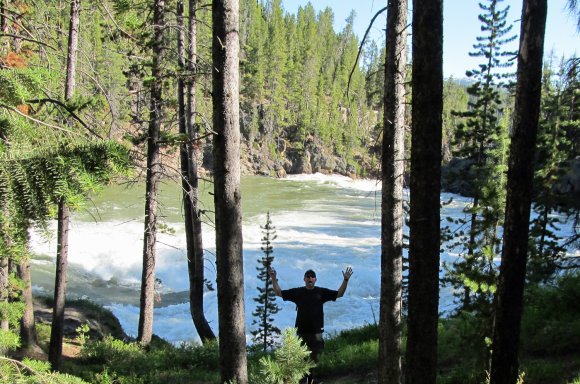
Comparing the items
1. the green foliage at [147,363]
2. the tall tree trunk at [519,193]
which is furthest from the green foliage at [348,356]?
the tall tree trunk at [519,193]

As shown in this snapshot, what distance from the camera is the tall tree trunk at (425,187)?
3965 millimetres

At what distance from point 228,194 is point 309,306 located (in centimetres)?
296

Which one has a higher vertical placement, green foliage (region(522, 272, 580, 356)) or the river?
green foliage (region(522, 272, 580, 356))

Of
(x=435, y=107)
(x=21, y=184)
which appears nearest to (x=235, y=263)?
(x=435, y=107)

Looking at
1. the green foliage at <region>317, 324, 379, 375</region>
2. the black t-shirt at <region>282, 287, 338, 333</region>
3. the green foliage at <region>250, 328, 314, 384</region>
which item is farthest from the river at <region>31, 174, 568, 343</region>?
the green foliage at <region>250, 328, 314, 384</region>

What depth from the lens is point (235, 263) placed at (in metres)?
4.65

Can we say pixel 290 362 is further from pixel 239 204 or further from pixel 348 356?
pixel 348 356

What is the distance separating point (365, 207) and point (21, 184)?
141 ft

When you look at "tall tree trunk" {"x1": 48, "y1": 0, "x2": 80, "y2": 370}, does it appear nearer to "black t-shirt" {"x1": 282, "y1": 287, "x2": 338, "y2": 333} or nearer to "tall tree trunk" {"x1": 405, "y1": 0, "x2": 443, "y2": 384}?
"black t-shirt" {"x1": 282, "y1": 287, "x2": 338, "y2": 333}

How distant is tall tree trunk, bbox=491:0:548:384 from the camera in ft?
16.4

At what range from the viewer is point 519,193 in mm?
5176

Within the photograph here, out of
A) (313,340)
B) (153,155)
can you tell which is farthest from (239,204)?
(153,155)

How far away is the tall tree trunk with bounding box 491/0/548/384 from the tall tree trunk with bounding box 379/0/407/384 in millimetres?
1179

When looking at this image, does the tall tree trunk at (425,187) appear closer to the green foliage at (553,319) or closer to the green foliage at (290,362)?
the green foliage at (290,362)
